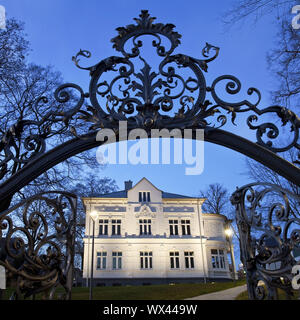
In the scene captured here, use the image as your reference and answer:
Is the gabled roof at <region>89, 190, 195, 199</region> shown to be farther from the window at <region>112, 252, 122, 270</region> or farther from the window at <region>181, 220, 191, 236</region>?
the window at <region>112, 252, 122, 270</region>

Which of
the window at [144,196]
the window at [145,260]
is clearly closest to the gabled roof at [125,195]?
the window at [144,196]

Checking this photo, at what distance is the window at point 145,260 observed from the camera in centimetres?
2653

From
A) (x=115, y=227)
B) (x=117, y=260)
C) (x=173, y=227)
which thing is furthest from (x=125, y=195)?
(x=117, y=260)

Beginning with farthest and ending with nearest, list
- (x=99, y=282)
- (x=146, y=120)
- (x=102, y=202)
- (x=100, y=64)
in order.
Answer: (x=102, y=202) < (x=99, y=282) < (x=100, y=64) < (x=146, y=120)

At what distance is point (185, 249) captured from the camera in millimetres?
27672

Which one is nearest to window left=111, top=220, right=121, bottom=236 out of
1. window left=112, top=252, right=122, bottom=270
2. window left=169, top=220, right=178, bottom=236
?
window left=112, top=252, right=122, bottom=270

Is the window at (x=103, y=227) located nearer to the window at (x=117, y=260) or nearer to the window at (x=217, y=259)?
the window at (x=117, y=260)

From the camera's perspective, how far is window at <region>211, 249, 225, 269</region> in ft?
92.8

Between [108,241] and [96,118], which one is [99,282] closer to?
[108,241]

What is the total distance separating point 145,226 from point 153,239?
4.97 ft

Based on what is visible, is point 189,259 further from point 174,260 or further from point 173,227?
point 173,227

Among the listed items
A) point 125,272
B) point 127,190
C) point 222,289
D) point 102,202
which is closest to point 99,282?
point 125,272

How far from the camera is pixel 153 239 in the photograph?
27.3m

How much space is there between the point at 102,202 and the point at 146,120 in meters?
25.2
